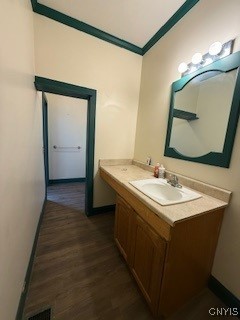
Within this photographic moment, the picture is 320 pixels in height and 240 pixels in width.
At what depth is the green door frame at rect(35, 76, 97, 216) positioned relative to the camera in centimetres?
175

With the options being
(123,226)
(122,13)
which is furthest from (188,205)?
(122,13)

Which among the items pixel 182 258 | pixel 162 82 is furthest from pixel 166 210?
pixel 162 82

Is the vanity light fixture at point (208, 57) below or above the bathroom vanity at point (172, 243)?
above

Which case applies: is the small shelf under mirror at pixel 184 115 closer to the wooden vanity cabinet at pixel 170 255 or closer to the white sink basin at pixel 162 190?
the white sink basin at pixel 162 190

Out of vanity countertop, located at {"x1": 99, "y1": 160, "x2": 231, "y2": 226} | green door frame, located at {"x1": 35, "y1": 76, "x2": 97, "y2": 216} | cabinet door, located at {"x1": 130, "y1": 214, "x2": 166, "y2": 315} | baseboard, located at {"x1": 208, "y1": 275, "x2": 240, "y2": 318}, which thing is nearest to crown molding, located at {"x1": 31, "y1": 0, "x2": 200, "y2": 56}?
green door frame, located at {"x1": 35, "y1": 76, "x2": 97, "y2": 216}

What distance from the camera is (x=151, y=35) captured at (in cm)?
192

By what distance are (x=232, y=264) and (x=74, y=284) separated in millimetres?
1332

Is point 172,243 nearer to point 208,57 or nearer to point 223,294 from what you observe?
point 223,294

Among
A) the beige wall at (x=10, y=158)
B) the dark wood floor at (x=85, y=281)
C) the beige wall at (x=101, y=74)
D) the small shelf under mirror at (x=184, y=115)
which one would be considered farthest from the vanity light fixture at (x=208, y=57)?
the dark wood floor at (x=85, y=281)

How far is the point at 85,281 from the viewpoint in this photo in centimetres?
129

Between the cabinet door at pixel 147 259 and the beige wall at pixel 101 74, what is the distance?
47.9 inches

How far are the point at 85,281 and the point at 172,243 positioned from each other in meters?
0.95

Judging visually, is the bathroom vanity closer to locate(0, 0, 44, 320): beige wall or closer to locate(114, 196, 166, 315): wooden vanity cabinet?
locate(114, 196, 166, 315): wooden vanity cabinet

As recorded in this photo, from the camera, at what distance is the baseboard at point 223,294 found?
1.11 meters
